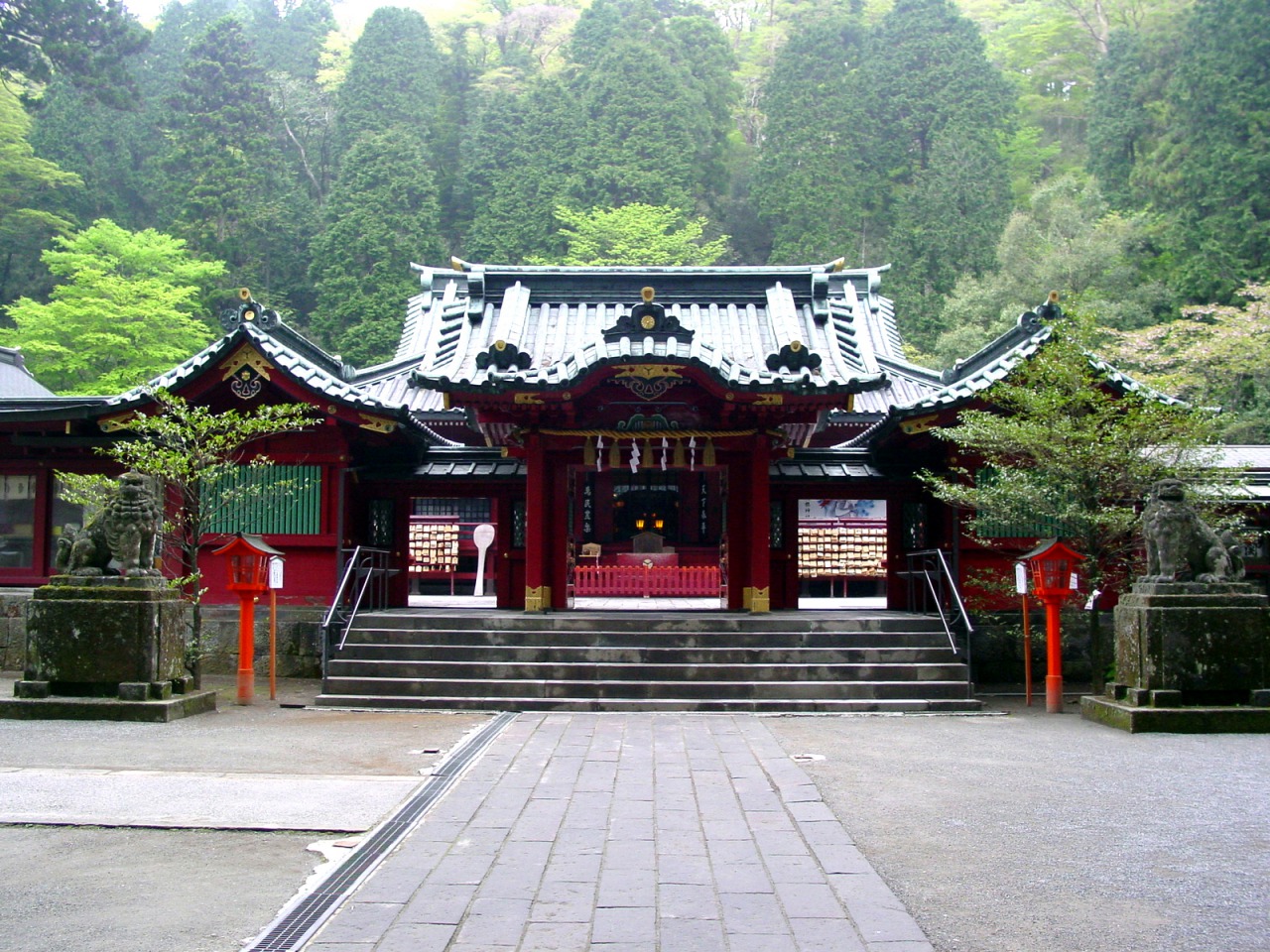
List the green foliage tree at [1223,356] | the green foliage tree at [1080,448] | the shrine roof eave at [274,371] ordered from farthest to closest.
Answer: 1. the green foliage tree at [1223,356]
2. the shrine roof eave at [274,371]
3. the green foliage tree at [1080,448]

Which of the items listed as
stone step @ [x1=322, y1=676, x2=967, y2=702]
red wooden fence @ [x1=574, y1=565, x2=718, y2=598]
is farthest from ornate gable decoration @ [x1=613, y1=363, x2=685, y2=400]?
stone step @ [x1=322, y1=676, x2=967, y2=702]

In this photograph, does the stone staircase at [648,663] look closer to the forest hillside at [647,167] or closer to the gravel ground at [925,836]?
the gravel ground at [925,836]

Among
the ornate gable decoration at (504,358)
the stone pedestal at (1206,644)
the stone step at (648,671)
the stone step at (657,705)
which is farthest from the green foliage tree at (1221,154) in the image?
the ornate gable decoration at (504,358)

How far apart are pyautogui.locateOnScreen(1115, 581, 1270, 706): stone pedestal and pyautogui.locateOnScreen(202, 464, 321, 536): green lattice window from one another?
36.8 feet

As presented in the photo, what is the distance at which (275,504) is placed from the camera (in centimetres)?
1596

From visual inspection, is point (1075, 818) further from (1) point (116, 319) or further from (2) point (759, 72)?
(2) point (759, 72)

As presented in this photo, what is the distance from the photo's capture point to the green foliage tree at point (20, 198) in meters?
41.1

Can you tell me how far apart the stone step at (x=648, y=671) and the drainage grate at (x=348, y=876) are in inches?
163

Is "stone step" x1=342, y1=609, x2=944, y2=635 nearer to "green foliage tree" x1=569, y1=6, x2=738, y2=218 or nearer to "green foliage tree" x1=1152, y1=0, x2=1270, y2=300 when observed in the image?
"green foliage tree" x1=1152, y1=0, x2=1270, y2=300

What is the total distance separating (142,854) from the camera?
5.92 m

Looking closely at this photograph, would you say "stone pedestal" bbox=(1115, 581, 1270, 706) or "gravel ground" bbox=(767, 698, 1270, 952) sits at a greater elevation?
"stone pedestal" bbox=(1115, 581, 1270, 706)

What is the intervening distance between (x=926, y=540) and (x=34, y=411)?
44.6 ft

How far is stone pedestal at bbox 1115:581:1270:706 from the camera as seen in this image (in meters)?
10.6

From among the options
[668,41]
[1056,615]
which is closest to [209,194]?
[668,41]
